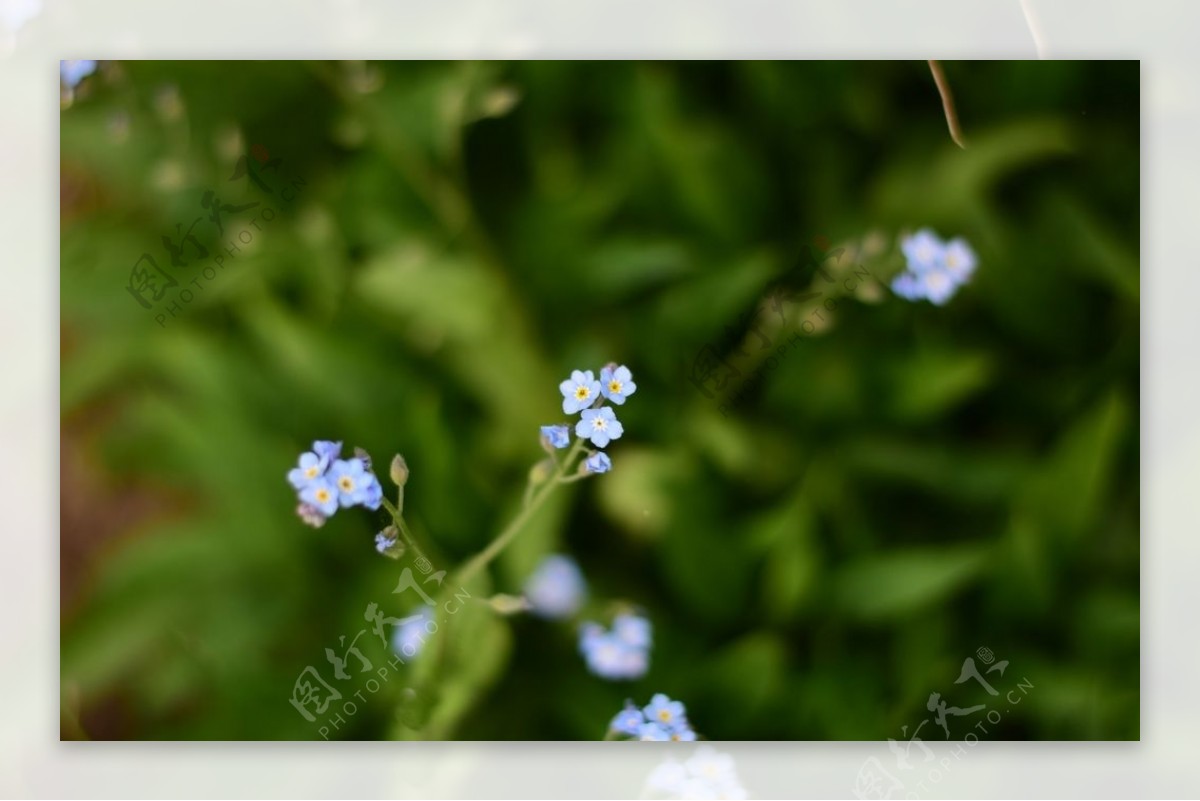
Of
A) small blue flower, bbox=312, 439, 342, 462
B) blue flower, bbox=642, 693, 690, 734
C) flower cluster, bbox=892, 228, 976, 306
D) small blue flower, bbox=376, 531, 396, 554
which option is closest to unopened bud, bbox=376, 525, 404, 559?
small blue flower, bbox=376, 531, 396, 554

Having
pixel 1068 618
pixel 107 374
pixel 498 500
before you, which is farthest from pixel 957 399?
pixel 107 374

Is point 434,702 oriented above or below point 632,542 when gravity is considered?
below

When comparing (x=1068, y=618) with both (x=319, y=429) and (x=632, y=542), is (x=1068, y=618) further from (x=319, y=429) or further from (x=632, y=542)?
(x=319, y=429)

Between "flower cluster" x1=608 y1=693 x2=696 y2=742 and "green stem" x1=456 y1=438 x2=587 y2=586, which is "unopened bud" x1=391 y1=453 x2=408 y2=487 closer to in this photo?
"green stem" x1=456 y1=438 x2=587 y2=586

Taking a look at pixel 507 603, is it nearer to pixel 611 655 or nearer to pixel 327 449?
→ pixel 611 655

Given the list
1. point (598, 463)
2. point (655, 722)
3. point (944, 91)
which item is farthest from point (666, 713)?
point (944, 91)
